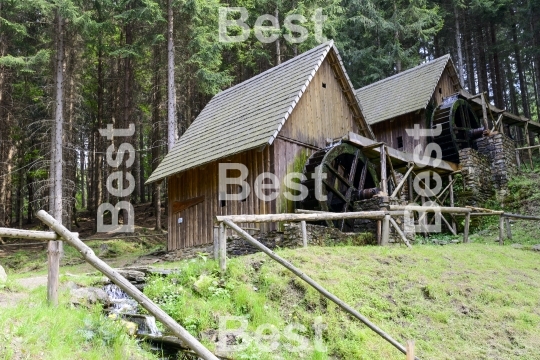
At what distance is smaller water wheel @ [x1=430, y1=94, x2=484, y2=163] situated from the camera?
20.3m

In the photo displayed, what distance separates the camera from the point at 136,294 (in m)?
4.22

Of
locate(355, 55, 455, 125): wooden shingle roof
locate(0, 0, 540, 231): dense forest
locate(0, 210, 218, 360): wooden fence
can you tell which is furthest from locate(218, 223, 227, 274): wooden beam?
locate(355, 55, 455, 125): wooden shingle roof

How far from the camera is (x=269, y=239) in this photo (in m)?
12.0

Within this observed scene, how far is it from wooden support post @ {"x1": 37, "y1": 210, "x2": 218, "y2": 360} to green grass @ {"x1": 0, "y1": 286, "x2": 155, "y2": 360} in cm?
75

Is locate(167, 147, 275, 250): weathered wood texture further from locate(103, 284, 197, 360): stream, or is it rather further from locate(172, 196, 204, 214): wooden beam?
locate(103, 284, 197, 360): stream

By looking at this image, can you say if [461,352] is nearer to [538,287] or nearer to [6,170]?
[538,287]

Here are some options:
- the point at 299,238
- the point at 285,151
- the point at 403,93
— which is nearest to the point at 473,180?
the point at 403,93

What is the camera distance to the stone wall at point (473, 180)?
18.3 metres

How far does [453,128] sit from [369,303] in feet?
53.3

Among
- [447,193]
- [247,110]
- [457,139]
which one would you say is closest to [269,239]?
[247,110]

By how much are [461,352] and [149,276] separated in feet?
15.7

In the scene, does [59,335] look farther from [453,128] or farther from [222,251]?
[453,128]

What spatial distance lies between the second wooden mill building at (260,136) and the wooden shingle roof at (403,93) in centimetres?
508

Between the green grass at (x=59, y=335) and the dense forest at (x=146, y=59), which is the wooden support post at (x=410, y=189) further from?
the green grass at (x=59, y=335)
